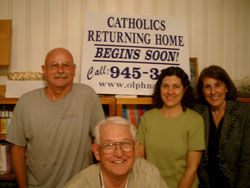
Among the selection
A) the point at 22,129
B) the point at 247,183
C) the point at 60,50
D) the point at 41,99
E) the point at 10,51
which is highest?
the point at 10,51

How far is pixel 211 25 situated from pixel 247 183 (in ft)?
5.88

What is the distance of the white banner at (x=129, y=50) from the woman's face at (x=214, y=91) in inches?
14.2

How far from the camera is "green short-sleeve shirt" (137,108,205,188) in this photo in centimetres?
144

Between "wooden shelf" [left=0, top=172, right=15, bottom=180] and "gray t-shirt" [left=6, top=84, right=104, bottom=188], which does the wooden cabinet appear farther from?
"wooden shelf" [left=0, top=172, right=15, bottom=180]

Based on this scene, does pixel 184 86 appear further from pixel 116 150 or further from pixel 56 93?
pixel 56 93

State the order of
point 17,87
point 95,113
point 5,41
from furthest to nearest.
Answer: point 5,41 → point 17,87 → point 95,113

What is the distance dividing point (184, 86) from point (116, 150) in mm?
909

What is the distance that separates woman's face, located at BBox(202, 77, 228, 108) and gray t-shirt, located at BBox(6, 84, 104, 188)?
1107mm

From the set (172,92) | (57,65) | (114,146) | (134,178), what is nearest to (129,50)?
(172,92)

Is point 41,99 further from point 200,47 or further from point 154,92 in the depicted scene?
point 200,47

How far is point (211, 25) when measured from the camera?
2203 millimetres

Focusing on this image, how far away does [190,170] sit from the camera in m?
1.41

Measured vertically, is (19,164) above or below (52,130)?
below

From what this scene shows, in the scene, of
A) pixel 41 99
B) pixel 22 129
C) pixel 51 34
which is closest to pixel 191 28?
pixel 51 34
